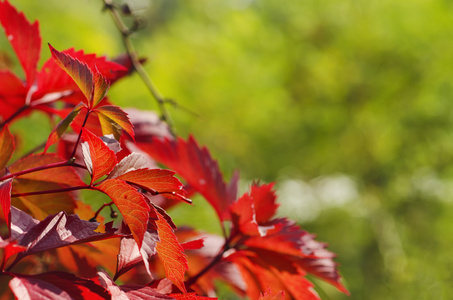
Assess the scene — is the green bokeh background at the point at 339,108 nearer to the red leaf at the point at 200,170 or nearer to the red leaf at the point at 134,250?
the red leaf at the point at 200,170

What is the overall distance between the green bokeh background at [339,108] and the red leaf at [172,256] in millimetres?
3176

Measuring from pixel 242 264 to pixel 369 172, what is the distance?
13.2 ft

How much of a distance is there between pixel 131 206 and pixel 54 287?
3 centimetres

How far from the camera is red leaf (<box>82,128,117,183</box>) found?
0.57 ft

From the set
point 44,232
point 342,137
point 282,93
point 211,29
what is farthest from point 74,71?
point 211,29

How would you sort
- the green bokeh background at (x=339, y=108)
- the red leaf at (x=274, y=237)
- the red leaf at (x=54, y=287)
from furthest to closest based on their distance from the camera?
1. the green bokeh background at (x=339, y=108)
2. the red leaf at (x=274, y=237)
3. the red leaf at (x=54, y=287)

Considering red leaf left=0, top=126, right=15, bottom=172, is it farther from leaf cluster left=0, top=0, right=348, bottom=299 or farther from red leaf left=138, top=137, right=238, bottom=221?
red leaf left=138, top=137, right=238, bottom=221

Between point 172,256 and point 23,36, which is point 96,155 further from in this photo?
point 23,36

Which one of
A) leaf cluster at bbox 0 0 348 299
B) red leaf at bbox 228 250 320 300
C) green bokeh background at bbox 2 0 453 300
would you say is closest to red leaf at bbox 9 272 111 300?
leaf cluster at bbox 0 0 348 299

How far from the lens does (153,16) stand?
7.67 m

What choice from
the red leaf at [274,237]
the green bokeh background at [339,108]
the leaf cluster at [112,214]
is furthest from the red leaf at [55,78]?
the green bokeh background at [339,108]

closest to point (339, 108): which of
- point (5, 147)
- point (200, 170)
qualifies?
point (200, 170)

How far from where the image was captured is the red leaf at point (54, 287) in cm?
14

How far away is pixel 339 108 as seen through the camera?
4.03 meters
